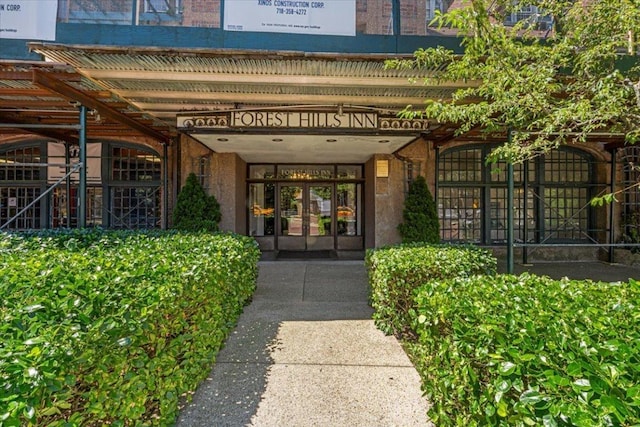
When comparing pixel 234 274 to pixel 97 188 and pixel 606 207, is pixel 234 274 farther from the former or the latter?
pixel 606 207

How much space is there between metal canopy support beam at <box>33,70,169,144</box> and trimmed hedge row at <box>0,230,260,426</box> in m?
2.42

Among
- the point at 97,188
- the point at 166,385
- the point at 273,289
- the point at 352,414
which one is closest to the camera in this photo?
the point at 166,385

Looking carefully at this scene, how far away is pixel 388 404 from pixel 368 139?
Answer: 17.5ft

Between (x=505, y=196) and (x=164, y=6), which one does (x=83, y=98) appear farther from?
(x=505, y=196)

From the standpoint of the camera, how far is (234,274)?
13.7 feet

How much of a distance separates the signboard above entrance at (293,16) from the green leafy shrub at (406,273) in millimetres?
5882

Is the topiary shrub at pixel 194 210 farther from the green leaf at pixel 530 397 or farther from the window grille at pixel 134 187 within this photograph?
the green leaf at pixel 530 397

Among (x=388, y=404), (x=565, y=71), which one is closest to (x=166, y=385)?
(x=388, y=404)

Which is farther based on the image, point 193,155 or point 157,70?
point 193,155

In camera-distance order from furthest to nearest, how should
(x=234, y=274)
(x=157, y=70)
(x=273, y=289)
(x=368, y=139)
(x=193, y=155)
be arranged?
1. (x=193, y=155)
2. (x=368, y=139)
3. (x=273, y=289)
4. (x=157, y=70)
5. (x=234, y=274)

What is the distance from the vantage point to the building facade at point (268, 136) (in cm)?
532

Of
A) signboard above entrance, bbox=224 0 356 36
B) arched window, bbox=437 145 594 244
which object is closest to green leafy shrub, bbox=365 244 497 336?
arched window, bbox=437 145 594 244

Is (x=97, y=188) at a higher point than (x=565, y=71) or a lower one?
lower

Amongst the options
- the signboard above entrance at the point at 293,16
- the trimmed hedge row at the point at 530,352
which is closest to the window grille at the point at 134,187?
the signboard above entrance at the point at 293,16
